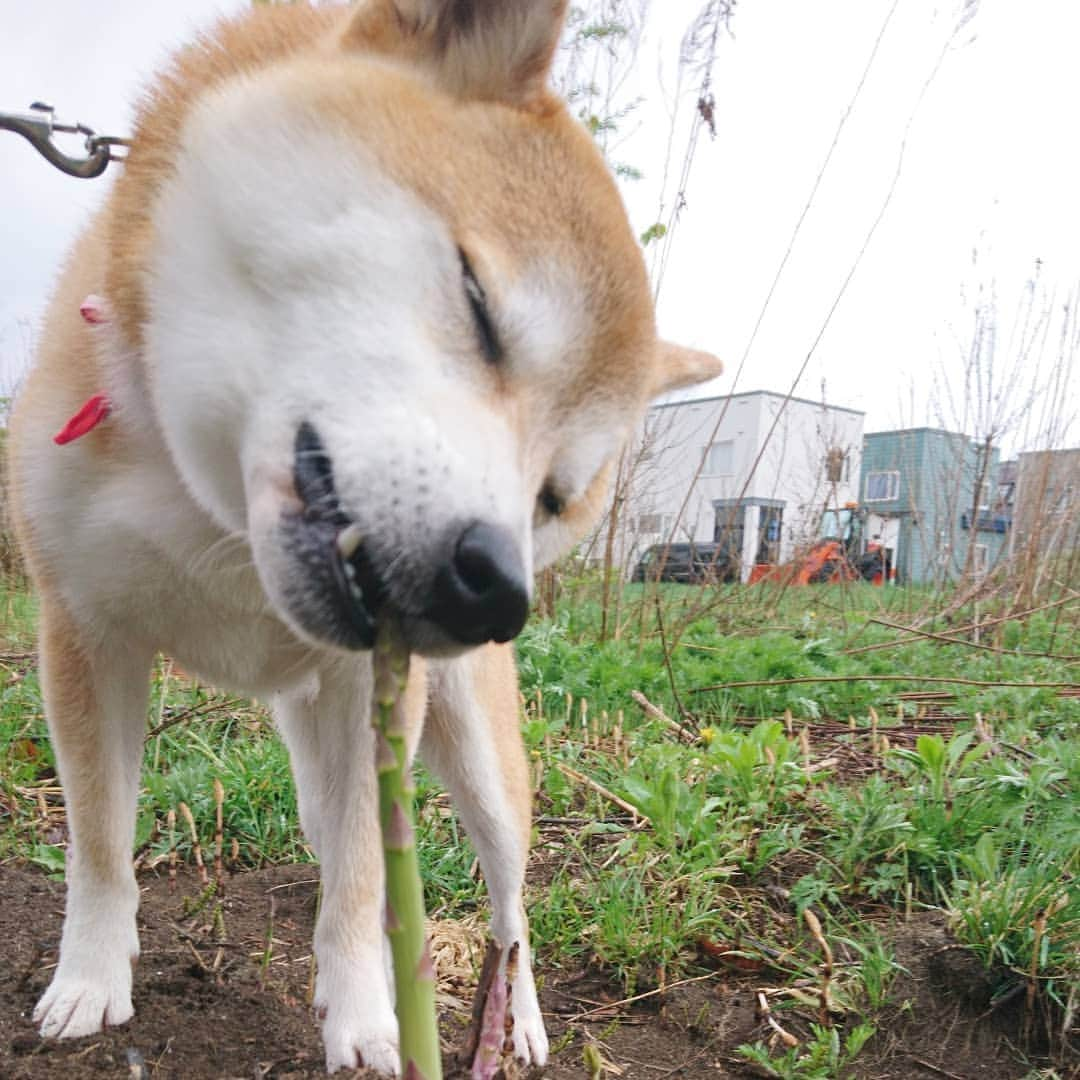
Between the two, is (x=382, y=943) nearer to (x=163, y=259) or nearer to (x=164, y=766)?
(x=163, y=259)

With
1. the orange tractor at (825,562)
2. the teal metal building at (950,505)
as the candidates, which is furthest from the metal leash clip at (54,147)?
the teal metal building at (950,505)

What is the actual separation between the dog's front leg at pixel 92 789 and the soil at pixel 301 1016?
0.38 feet

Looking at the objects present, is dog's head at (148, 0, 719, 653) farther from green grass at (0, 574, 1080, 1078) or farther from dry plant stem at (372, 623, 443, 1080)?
green grass at (0, 574, 1080, 1078)

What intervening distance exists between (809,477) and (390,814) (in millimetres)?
7594

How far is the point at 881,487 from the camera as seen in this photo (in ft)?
40.5

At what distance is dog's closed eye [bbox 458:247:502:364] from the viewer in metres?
1.36

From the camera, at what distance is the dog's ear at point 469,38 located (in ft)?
5.19

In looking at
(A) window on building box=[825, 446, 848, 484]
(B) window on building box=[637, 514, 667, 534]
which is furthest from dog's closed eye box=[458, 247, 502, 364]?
(A) window on building box=[825, 446, 848, 484]

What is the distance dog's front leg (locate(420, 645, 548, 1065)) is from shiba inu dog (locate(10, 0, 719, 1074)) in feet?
0.59

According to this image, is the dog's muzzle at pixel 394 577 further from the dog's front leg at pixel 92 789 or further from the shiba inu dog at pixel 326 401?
the dog's front leg at pixel 92 789

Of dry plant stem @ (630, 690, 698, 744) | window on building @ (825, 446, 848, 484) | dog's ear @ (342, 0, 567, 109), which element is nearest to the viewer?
dog's ear @ (342, 0, 567, 109)

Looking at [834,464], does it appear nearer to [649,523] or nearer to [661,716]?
[649,523]

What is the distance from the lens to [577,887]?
2.46m

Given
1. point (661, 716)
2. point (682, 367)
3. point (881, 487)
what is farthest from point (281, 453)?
point (881, 487)
